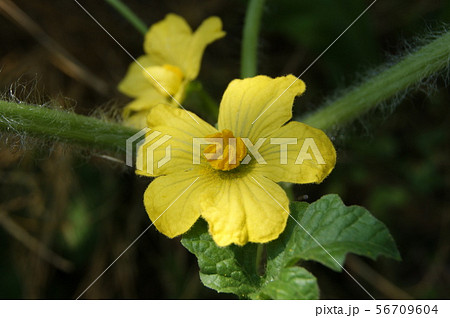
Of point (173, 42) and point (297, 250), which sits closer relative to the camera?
point (297, 250)

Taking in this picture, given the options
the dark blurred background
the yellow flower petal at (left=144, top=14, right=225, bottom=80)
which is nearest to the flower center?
the yellow flower petal at (left=144, top=14, right=225, bottom=80)

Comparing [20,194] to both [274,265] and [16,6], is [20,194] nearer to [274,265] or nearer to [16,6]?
[16,6]

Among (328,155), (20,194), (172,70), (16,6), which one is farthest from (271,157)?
(16,6)

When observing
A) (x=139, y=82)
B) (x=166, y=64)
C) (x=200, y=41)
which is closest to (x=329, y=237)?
(x=200, y=41)

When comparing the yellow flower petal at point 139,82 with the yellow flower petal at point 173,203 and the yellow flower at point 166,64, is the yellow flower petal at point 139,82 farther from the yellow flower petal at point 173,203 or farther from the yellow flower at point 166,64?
the yellow flower petal at point 173,203

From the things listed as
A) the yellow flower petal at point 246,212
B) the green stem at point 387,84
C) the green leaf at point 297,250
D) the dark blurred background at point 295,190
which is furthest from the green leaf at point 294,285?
the dark blurred background at point 295,190

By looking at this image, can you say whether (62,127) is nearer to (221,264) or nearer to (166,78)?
(166,78)
